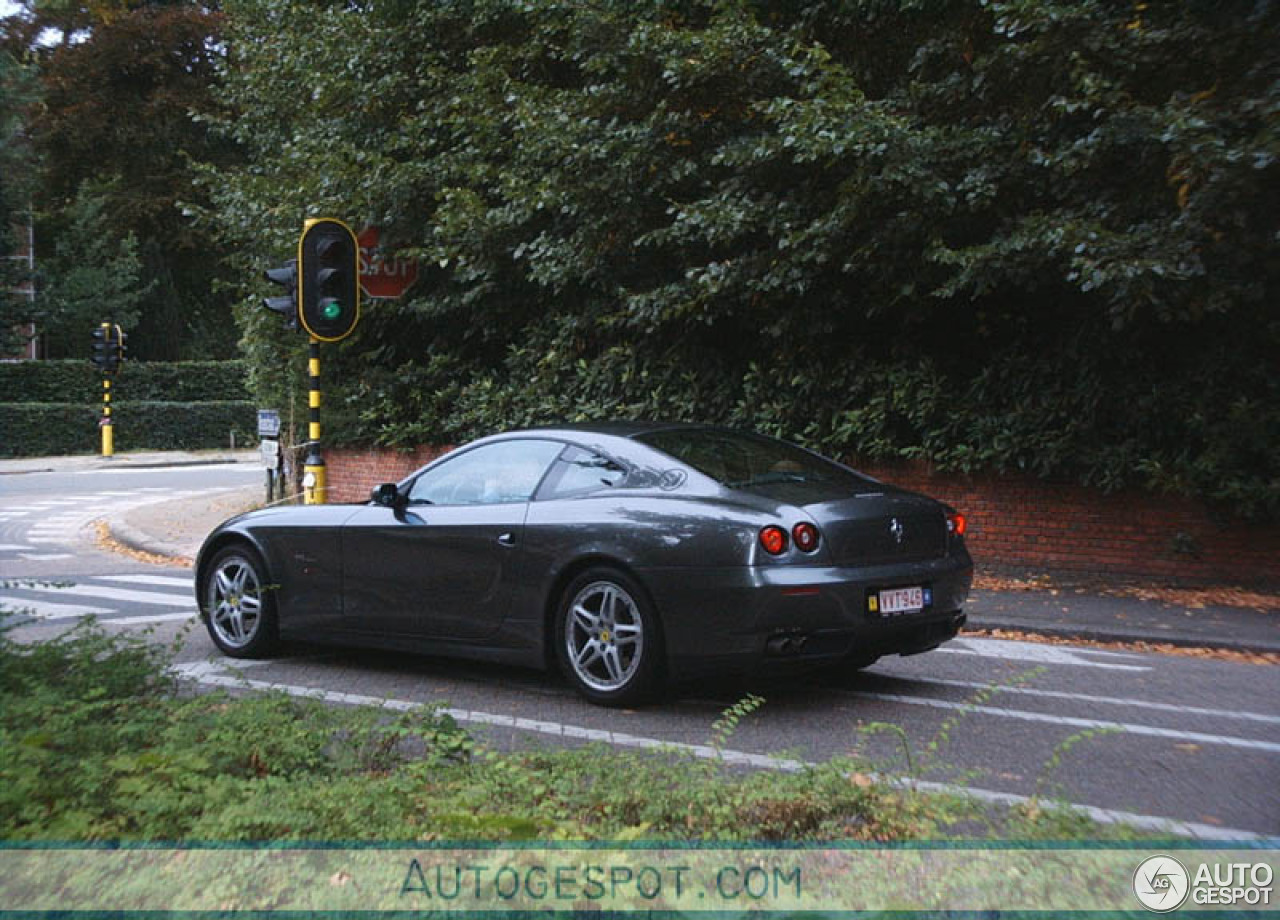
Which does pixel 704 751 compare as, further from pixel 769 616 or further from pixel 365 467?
pixel 365 467

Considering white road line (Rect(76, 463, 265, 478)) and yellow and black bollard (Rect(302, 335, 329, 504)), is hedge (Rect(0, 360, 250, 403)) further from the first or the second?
yellow and black bollard (Rect(302, 335, 329, 504))

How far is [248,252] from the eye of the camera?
1852 cm

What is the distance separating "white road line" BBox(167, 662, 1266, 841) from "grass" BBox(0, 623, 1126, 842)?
0.80ft

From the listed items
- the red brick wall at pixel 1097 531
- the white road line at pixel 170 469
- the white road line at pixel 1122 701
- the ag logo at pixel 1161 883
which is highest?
the ag logo at pixel 1161 883

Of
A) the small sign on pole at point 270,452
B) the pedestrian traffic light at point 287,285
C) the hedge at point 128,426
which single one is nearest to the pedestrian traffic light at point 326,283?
the pedestrian traffic light at point 287,285

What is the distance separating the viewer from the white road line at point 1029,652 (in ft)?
26.5

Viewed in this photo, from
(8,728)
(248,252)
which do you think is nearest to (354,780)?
(8,728)

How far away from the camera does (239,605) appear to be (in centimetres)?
798

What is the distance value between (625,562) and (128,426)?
3597 centimetres

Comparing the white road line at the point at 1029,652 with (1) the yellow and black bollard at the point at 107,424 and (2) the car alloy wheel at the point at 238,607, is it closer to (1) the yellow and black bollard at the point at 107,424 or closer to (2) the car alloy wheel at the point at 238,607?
(2) the car alloy wheel at the point at 238,607

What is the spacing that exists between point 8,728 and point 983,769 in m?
3.70

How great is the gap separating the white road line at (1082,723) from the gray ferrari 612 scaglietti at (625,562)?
29 cm

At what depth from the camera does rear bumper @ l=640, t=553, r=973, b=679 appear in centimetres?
583

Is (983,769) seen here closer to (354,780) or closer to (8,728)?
(354,780)
